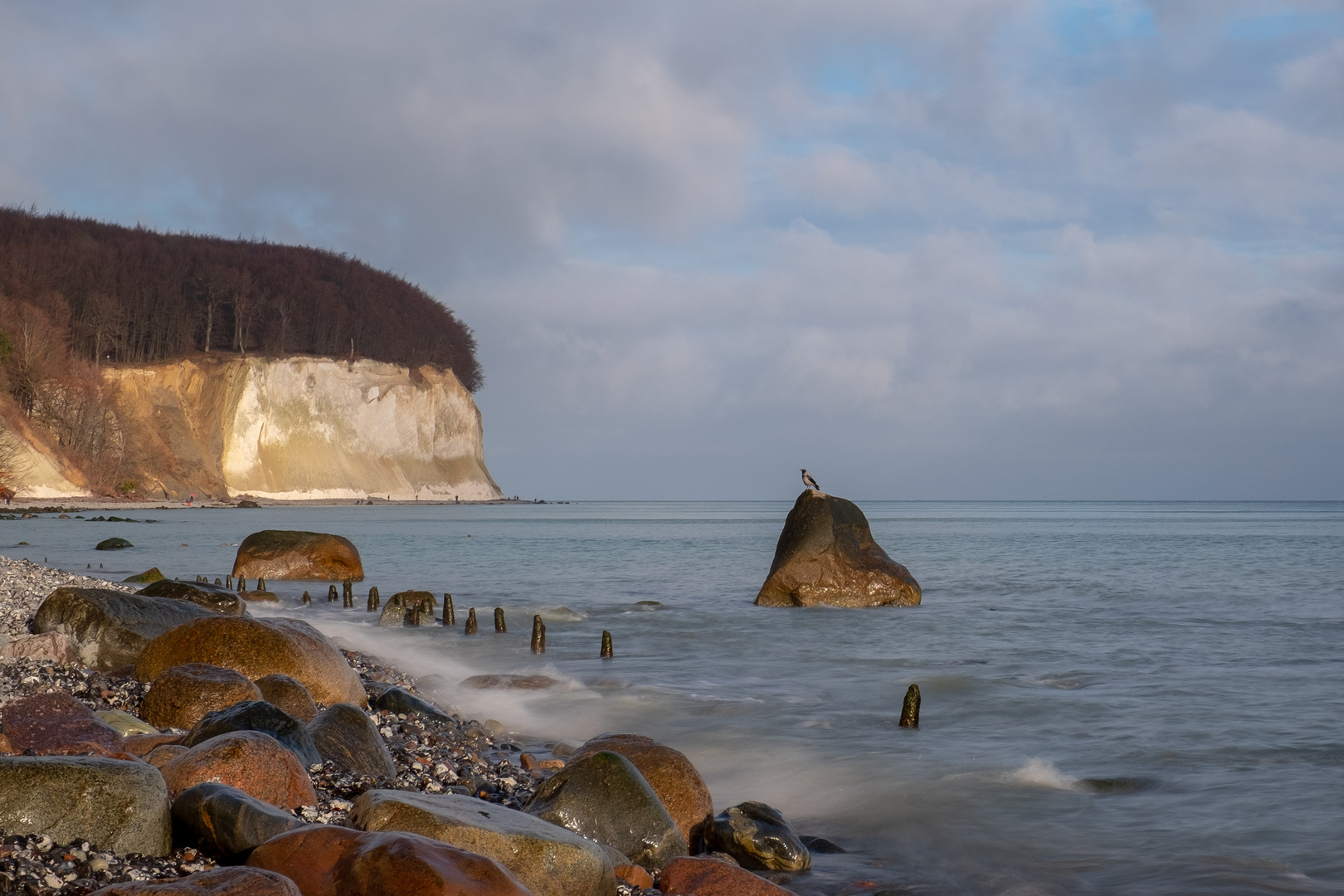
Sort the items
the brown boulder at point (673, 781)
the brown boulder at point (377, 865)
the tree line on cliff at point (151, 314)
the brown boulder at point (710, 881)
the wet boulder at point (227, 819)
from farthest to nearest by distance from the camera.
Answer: the tree line on cliff at point (151, 314), the brown boulder at point (673, 781), the brown boulder at point (710, 881), the wet boulder at point (227, 819), the brown boulder at point (377, 865)

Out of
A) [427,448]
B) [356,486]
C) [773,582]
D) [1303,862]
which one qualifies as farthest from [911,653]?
[427,448]

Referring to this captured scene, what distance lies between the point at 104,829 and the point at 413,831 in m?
1.44

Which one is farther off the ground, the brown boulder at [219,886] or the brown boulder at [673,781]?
the brown boulder at [219,886]

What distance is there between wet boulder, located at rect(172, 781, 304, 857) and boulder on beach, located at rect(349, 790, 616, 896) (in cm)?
44

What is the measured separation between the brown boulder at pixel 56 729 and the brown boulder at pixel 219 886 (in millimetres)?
2353

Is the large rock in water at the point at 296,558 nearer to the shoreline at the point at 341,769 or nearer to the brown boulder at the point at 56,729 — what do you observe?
the shoreline at the point at 341,769

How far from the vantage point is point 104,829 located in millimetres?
4750

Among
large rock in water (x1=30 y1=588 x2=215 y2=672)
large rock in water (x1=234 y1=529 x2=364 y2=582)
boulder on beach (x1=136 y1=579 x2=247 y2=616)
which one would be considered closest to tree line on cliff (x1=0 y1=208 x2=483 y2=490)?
large rock in water (x1=234 y1=529 x2=364 y2=582)

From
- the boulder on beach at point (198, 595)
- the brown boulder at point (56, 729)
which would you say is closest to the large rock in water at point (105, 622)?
the boulder on beach at point (198, 595)

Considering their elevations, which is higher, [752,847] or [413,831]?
[413,831]

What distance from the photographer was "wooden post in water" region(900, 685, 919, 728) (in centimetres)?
1118

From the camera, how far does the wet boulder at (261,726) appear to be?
22.0 feet

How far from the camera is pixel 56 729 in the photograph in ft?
20.9

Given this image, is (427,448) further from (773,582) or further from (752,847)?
(752,847)
